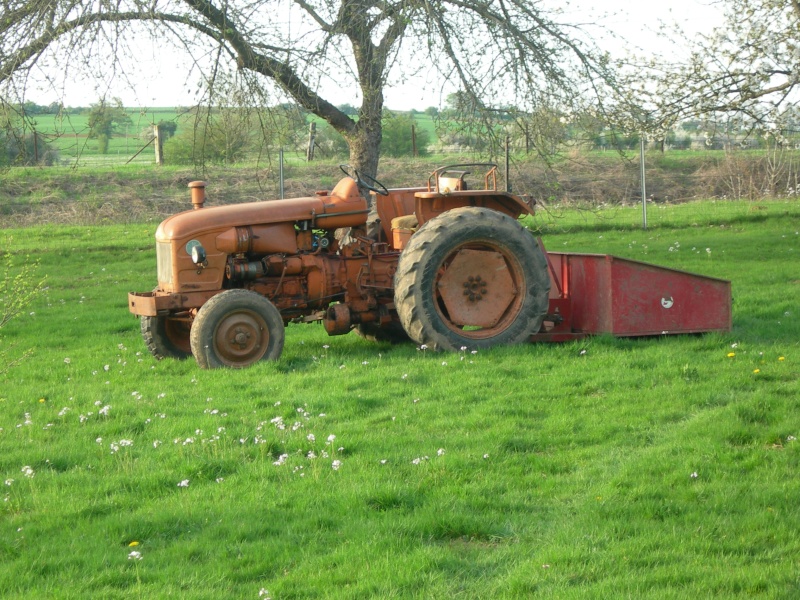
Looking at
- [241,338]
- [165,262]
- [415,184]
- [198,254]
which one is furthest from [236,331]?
[415,184]

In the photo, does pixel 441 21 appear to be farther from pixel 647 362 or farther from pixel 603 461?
pixel 603 461

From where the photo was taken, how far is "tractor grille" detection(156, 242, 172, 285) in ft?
27.4

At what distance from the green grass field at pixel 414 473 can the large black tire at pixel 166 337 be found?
0.51 feet

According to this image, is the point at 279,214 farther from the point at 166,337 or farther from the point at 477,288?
the point at 477,288

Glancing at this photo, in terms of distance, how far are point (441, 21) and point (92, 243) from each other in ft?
33.8

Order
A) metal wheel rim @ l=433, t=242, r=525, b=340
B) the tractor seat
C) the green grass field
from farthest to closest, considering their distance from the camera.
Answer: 1. the tractor seat
2. metal wheel rim @ l=433, t=242, r=525, b=340
3. the green grass field

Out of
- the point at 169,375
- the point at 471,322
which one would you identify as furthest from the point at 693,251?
the point at 169,375

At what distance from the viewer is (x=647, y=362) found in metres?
7.46

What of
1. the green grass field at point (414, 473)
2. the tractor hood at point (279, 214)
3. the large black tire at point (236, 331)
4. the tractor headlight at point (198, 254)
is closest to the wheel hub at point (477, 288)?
the green grass field at point (414, 473)

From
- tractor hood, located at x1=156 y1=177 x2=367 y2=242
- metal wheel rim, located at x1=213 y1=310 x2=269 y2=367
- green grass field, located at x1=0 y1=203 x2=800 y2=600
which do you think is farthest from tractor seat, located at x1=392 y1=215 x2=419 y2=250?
metal wheel rim, located at x1=213 y1=310 x2=269 y2=367

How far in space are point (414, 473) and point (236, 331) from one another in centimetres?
324

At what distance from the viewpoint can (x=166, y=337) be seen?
29.2 feet

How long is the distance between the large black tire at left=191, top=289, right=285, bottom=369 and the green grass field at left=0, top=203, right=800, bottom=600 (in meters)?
0.23

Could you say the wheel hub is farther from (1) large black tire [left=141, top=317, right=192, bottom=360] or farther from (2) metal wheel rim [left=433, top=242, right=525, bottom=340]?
(1) large black tire [left=141, top=317, right=192, bottom=360]
